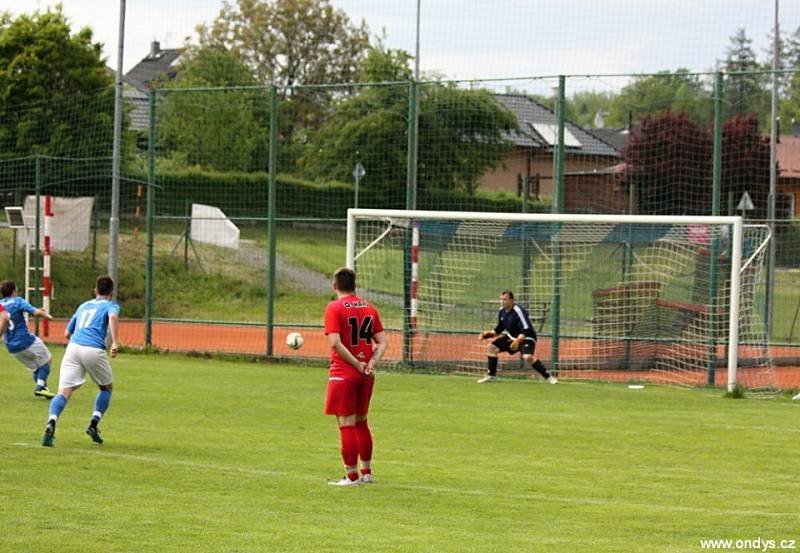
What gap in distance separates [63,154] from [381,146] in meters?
13.3

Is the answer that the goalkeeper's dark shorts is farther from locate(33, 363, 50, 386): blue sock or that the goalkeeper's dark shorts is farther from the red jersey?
the red jersey

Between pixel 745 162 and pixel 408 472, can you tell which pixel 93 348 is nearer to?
pixel 408 472

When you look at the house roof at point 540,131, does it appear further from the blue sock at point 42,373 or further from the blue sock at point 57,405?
the blue sock at point 57,405

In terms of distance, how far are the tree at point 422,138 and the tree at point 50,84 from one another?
1109cm

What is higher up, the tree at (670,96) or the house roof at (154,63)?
the house roof at (154,63)

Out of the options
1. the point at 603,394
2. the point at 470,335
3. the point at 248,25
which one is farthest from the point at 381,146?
the point at 248,25

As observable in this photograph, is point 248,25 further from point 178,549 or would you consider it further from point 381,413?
point 178,549

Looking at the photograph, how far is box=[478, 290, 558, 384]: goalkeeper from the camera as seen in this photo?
66.4 ft

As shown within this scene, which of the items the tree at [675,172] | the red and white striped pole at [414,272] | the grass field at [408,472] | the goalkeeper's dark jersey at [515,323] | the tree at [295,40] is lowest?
the grass field at [408,472]

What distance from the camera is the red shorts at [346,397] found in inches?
429

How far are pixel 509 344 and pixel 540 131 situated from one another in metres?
5.08

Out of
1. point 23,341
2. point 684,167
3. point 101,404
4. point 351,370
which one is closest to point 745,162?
point 684,167

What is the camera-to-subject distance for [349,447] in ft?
35.4

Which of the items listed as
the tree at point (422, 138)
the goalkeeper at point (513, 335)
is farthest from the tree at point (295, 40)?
the goalkeeper at point (513, 335)
